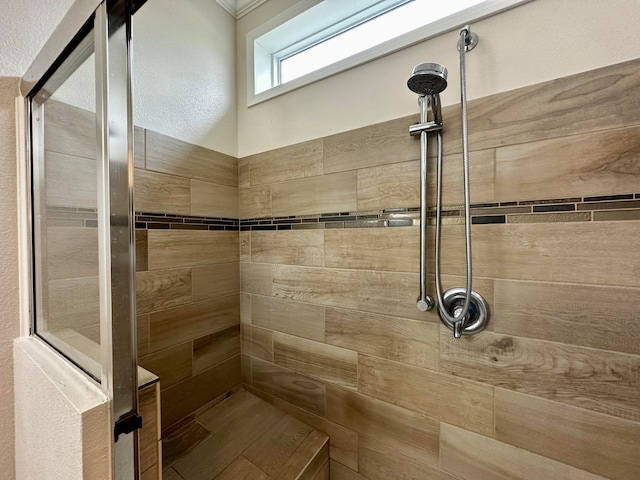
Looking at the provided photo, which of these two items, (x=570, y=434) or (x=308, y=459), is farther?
(x=308, y=459)

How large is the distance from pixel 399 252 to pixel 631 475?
83cm

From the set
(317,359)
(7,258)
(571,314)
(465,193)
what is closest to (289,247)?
(317,359)

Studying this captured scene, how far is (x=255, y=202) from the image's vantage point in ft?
4.65

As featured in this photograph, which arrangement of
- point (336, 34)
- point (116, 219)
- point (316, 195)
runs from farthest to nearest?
point (336, 34) < point (316, 195) < point (116, 219)

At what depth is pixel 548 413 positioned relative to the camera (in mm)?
800

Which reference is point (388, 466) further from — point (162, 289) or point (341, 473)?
point (162, 289)

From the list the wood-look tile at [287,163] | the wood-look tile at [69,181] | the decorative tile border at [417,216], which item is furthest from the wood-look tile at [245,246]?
the wood-look tile at [69,181]

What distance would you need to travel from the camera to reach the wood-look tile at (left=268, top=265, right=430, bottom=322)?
1.00 meters

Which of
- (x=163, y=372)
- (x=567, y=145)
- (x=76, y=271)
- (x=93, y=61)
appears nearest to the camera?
(x=93, y=61)

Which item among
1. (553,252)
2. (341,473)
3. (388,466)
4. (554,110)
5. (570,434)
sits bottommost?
(341,473)

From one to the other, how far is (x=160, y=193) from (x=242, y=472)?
3.63 feet

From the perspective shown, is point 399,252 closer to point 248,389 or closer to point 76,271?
point 76,271

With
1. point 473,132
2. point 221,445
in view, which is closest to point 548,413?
point 473,132

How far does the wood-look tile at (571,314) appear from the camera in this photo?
711mm
